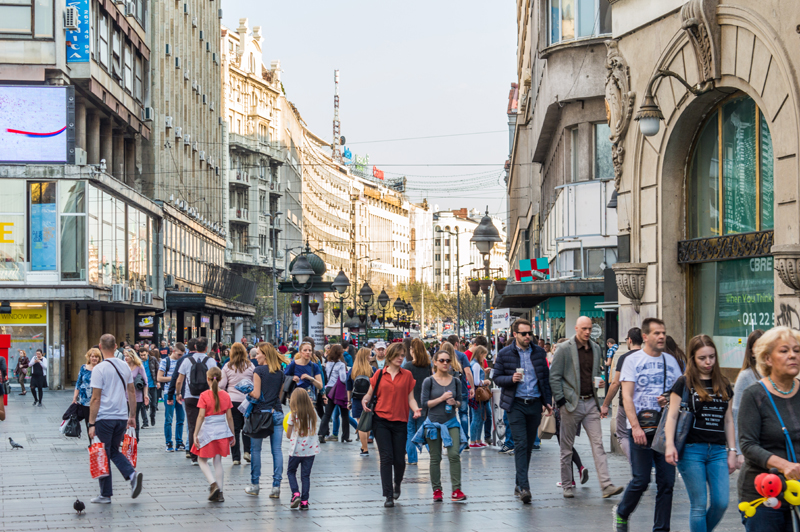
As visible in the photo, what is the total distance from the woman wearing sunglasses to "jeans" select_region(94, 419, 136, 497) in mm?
3141

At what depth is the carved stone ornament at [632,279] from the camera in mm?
15117

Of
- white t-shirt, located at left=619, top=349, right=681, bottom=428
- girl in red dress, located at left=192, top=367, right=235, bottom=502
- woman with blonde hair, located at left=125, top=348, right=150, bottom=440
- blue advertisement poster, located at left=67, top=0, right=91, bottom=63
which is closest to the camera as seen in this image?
white t-shirt, located at left=619, top=349, right=681, bottom=428

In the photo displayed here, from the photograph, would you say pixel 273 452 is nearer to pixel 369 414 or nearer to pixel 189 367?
pixel 369 414

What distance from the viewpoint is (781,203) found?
11664mm

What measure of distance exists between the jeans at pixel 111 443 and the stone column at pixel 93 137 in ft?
115

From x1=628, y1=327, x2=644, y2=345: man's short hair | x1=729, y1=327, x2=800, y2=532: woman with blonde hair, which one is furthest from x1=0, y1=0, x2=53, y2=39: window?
x1=729, y1=327, x2=800, y2=532: woman with blonde hair

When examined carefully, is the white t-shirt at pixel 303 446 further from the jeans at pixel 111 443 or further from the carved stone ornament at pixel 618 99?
the carved stone ornament at pixel 618 99

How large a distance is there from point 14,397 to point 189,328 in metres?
28.3

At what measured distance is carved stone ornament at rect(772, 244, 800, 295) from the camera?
1104 centimetres

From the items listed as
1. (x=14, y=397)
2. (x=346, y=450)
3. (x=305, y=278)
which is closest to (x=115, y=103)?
(x=14, y=397)

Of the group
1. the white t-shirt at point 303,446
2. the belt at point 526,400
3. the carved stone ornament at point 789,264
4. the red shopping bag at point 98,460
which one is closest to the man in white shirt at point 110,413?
the red shopping bag at point 98,460

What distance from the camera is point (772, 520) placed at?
5.85 metres

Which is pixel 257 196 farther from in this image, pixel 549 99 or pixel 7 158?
pixel 549 99

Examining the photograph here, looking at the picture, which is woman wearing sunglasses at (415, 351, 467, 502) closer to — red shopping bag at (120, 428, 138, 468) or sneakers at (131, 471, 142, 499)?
sneakers at (131, 471, 142, 499)
